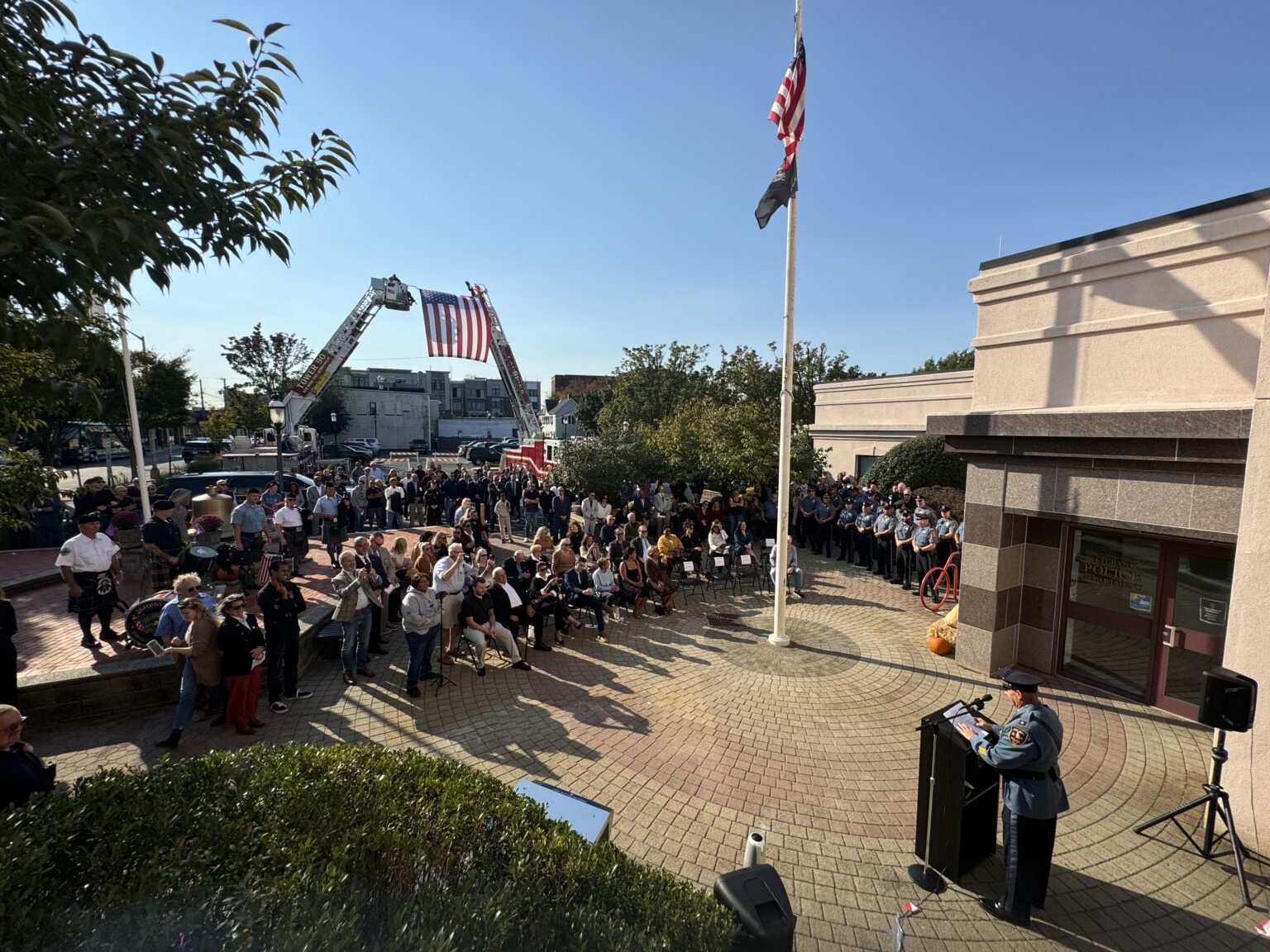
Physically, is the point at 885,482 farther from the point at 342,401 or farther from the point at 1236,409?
the point at 342,401

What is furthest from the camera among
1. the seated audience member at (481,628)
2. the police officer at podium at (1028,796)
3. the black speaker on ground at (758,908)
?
the seated audience member at (481,628)

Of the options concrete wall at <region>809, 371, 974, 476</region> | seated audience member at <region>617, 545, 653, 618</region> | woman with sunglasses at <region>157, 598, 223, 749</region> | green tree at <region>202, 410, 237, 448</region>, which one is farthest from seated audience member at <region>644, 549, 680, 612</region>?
green tree at <region>202, 410, 237, 448</region>

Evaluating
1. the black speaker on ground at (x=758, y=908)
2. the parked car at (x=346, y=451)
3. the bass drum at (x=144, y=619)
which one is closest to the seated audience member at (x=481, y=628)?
the bass drum at (x=144, y=619)

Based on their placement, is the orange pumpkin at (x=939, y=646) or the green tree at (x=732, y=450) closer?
the orange pumpkin at (x=939, y=646)

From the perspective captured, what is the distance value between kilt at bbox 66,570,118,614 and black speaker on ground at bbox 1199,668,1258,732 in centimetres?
1267

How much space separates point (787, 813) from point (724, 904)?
2.60 m

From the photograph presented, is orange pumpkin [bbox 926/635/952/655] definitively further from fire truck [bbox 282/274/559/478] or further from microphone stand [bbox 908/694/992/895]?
fire truck [bbox 282/274/559/478]

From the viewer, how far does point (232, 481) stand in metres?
18.0

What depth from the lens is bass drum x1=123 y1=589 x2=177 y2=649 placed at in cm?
771

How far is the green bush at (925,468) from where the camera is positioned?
1978 cm

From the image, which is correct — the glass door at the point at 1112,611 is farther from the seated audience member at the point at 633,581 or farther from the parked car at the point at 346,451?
the parked car at the point at 346,451

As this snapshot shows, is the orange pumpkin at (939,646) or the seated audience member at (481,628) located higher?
the seated audience member at (481,628)

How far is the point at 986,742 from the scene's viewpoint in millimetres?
4453

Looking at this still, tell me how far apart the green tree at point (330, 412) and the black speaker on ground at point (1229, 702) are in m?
61.2
